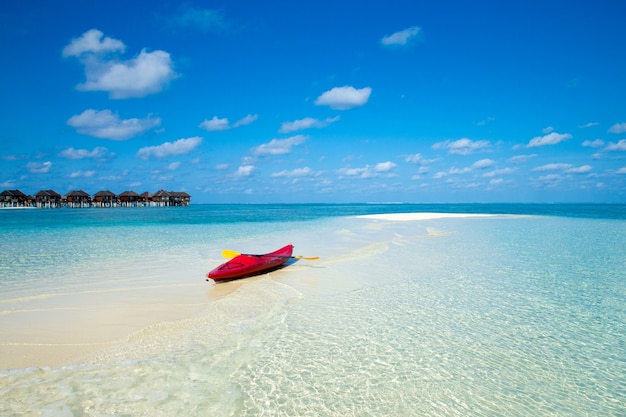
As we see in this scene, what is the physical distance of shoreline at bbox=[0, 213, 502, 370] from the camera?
17.6ft

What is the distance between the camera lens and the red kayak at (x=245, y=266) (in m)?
9.80

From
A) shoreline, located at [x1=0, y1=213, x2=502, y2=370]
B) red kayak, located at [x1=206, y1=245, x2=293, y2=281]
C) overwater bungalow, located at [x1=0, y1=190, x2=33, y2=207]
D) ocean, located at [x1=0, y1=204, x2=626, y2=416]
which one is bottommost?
ocean, located at [x1=0, y1=204, x2=626, y2=416]

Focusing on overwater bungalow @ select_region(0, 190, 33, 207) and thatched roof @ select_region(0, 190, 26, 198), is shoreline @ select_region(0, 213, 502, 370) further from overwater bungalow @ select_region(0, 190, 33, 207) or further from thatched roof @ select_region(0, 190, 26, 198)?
overwater bungalow @ select_region(0, 190, 33, 207)

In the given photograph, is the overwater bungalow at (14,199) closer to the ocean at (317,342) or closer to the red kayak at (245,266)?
the ocean at (317,342)

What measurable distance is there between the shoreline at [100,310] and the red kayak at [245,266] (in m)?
0.25

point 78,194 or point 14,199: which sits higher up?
point 78,194

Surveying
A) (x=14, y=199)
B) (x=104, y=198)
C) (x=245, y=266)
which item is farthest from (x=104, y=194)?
(x=245, y=266)

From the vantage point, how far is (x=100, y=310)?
24.0 ft

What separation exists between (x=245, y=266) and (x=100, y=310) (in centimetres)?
409

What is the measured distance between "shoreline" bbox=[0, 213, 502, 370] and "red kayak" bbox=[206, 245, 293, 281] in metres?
0.25

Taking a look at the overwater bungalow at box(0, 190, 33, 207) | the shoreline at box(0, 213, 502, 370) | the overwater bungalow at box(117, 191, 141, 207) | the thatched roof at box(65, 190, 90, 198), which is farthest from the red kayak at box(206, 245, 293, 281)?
the overwater bungalow at box(0, 190, 33, 207)

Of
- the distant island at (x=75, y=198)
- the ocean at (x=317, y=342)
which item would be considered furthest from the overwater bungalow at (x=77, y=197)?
the ocean at (x=317, y=342)

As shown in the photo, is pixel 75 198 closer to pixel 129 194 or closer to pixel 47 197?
pixel 47 197

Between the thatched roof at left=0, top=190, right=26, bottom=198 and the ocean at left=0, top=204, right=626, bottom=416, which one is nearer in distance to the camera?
the ocean at left=0, top=204, right=626, bottom=416
